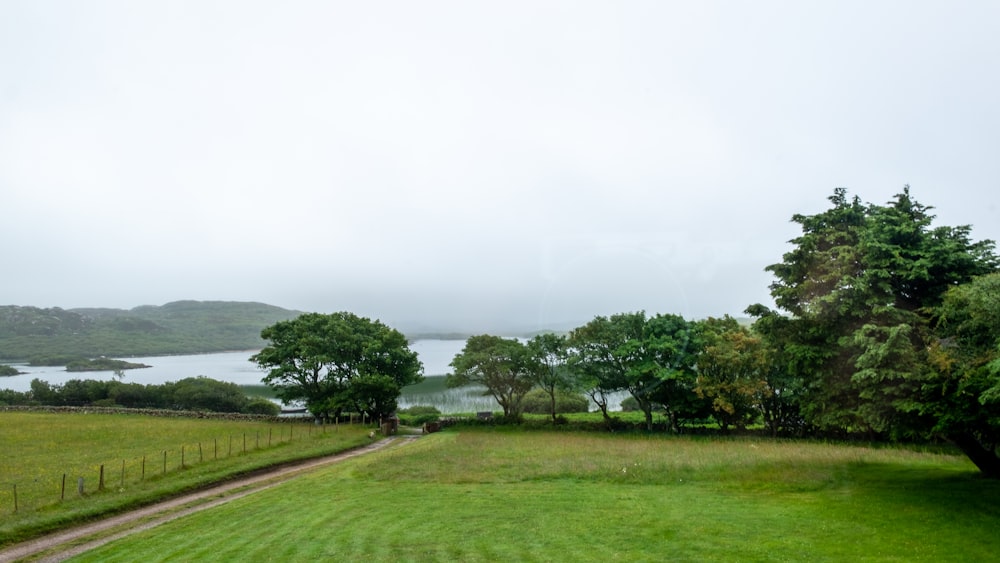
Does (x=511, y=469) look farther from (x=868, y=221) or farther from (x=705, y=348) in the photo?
(x=705, y=348)

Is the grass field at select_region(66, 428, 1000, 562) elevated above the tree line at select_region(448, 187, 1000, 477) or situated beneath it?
situated beneath

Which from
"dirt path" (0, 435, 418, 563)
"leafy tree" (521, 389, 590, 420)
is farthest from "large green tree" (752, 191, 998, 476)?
"leafy tree" (521, 389, 590, 420)

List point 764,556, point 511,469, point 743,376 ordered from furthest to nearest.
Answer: point 743,376
point 511,469
point 764,556

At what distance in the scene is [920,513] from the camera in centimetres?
1371

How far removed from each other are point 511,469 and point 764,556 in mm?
13867

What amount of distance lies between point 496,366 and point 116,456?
2725 centimetres

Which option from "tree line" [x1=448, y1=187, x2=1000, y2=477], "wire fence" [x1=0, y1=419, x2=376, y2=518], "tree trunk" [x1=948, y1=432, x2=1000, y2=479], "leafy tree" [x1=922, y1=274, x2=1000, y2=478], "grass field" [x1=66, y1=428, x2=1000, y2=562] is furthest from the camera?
"wire fence" [x1=0, y1=419, x2=376, y2=518]

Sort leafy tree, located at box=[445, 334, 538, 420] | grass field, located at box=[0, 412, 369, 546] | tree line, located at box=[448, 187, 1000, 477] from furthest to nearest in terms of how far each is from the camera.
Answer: leafy tree, located at box=[445, 334, 538, 420], grass field, located at box=[0, 412, 369, 546], tree line, located at box=[448, 187, 1000, 477]

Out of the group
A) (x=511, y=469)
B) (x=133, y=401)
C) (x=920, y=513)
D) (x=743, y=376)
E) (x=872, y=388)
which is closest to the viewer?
(x=920, y=513)

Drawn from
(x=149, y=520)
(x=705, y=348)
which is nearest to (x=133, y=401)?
(x=149, y=520)

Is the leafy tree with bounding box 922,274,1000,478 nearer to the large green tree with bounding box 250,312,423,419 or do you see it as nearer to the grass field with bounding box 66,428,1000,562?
the grass field with bounding box 66,428,1000,562

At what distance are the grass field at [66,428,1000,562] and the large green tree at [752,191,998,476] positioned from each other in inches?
105

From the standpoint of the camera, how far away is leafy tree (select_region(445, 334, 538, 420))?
4581 cm

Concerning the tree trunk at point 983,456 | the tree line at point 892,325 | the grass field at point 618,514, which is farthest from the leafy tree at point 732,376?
the tree trunk at point 983,456
